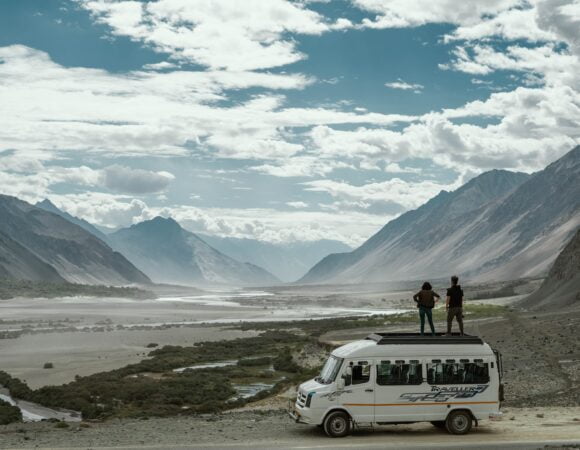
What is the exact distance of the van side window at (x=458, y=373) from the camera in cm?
2383

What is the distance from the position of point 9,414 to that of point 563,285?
2907 inches

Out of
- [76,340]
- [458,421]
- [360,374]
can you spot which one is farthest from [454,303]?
[76,340]

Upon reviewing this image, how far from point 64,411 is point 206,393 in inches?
301

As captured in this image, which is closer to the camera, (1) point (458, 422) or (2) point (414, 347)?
(2) point (414, 347)

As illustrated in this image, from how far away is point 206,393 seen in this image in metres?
41.2

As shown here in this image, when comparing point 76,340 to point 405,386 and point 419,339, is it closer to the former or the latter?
point 405,386

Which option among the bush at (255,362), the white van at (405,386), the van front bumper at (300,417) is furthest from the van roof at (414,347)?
the bush at (255,362)

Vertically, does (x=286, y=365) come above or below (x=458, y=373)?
below

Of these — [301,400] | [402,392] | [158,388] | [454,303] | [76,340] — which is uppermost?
[454,303]

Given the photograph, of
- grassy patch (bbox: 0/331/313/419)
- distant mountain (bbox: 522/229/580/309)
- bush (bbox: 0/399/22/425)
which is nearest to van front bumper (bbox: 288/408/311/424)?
grassy patch (bbox: 0/331/313/419)

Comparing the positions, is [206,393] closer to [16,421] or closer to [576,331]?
[16,421]

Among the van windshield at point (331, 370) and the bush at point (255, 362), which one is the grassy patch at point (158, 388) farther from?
the van windshield at point (331, 370)

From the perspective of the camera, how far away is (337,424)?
23703mm

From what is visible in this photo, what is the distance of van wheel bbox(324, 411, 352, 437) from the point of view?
77.6 feet
